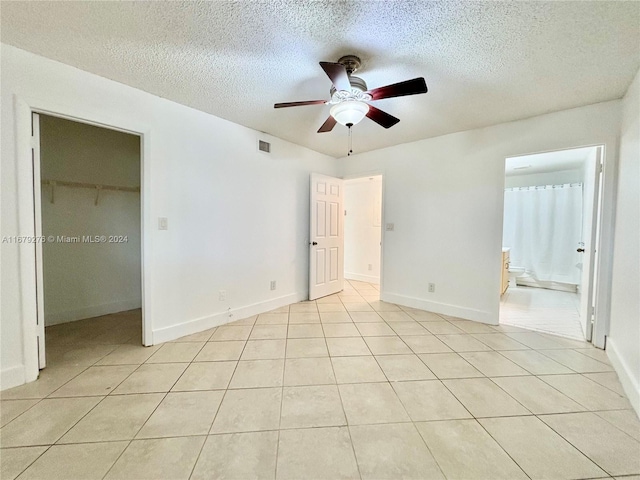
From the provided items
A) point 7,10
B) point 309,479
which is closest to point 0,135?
point 7,10

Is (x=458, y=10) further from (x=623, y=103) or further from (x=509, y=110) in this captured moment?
(x=623, y=103)

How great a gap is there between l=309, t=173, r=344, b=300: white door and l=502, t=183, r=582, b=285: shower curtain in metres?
3.75

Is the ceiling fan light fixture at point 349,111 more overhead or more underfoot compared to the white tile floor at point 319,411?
more overhead

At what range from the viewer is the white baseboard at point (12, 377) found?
1735mm

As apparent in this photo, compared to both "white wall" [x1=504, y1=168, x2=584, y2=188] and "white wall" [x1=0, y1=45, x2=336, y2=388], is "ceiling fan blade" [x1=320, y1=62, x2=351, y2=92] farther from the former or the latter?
"white wall" [x1=504, y1=168, x2=584, y2=188]

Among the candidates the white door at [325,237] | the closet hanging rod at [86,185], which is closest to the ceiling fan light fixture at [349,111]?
the white door at [325,237]

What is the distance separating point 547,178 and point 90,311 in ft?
26.0

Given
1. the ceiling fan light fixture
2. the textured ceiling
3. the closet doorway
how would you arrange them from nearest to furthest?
the textured ceiling → the ceiling fan light fixture → the closet doorway

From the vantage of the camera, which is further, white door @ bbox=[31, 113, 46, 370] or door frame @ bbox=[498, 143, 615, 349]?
door frame @ bbox=[498, 143, 615, 349]

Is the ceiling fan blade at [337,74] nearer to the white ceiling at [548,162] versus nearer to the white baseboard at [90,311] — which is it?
the white ceiling at [548,162]

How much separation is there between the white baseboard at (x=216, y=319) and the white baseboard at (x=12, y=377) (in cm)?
83

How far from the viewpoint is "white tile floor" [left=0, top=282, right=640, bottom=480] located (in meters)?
1.21

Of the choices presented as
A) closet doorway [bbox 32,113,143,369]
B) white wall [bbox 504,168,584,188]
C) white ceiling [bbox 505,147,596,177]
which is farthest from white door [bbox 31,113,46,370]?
white wall [bbox 504,168,584,188]

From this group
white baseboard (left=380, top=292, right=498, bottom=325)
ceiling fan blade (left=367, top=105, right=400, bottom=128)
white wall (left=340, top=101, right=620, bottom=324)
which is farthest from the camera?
white baseboard (left=380, top=292, right=498, bottom=325)
